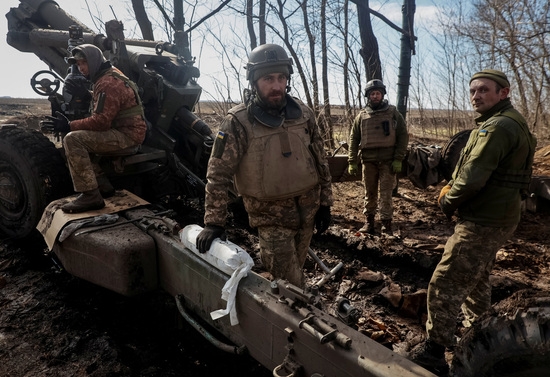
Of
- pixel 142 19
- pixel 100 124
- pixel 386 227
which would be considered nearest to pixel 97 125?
pixel 100 124

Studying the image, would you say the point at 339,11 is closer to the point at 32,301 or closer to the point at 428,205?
the point at 428,205

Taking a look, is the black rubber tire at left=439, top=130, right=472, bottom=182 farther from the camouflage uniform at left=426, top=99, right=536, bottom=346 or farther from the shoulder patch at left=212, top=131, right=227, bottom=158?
the shoulder patch at left=212, top=131, right=227, bottom=158

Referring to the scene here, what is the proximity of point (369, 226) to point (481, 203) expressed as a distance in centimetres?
279

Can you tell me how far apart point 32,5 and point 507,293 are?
632 cm

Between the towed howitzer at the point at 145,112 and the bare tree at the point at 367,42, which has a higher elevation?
the bare tree at the point at 367,42

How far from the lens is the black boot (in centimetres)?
260

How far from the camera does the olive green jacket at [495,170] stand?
247cm

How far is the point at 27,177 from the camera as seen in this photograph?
383 cm

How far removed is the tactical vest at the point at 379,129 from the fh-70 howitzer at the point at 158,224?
0.63 metres

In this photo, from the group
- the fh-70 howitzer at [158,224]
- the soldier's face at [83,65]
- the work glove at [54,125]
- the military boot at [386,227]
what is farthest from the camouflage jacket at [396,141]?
the work glove at [54,125]

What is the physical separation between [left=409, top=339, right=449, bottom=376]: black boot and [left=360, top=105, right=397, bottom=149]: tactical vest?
293cm

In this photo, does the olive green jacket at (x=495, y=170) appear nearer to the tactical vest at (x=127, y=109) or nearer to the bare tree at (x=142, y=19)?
the tactical vest at (x=127, y=109)

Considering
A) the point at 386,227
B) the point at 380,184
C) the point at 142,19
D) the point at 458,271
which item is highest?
the point at 142,19

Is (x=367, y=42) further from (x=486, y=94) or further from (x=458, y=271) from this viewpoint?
(x=458, y=271)
